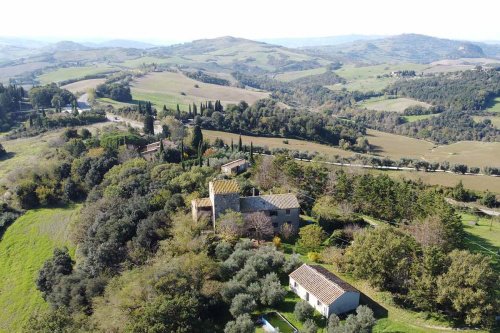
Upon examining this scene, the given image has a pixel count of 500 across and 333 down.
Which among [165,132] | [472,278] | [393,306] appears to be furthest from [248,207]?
[165,132]

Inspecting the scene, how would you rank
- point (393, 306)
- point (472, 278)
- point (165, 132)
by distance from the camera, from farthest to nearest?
point (165, 132), point (393, 306), point (472, 278)

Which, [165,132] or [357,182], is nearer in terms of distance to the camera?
[357,182]

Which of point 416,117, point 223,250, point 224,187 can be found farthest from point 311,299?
point 416,117

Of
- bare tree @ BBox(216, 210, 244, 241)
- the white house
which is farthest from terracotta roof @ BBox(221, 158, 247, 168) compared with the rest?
the white house

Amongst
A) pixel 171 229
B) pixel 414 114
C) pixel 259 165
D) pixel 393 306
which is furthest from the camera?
pixel 414 114

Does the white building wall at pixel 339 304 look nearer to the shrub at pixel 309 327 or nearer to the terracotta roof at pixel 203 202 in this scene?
the shrub at pixel 309 327

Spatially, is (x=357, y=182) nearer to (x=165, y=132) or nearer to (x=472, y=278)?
(x=472, y=278)

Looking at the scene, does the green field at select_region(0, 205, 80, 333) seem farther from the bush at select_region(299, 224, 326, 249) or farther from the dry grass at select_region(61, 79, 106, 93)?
the dry grass at select_region(61, 79, 106, 93)
